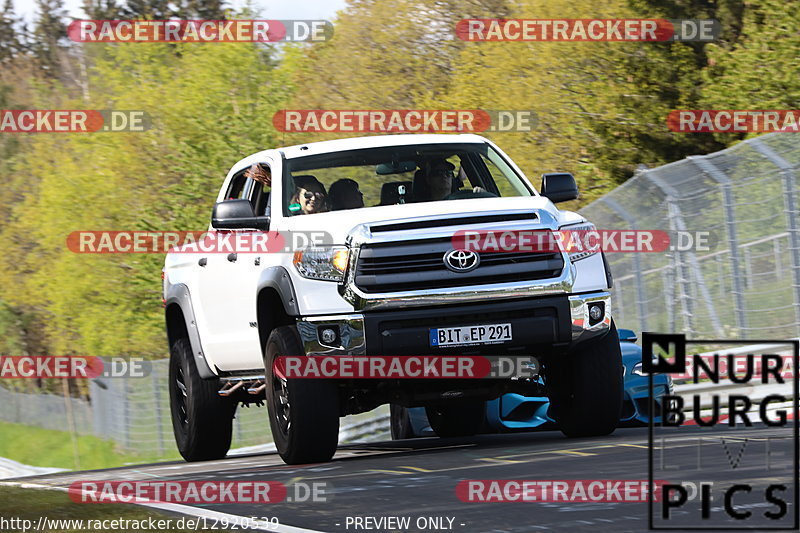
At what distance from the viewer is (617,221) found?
19.1m

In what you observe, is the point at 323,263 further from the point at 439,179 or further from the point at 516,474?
the point at 516,474

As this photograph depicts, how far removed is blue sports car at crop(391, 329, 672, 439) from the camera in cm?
1304

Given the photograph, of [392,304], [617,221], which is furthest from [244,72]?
[392,304]

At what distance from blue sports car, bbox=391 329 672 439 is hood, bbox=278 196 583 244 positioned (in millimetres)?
2306

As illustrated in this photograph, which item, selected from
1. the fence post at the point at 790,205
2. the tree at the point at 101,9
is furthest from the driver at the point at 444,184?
the tree at the point at 101,9

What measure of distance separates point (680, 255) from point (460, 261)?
8745mm

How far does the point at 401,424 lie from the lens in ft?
51.2

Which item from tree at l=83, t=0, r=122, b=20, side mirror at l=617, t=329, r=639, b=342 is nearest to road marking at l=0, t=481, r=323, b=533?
side mirror at l=617, t=329, r=639, b=342

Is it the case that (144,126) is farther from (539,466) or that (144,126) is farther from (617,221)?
(539,466)

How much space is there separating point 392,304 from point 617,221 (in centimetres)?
911

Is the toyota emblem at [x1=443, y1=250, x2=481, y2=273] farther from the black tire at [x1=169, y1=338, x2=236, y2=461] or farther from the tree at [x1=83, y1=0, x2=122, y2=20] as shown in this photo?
the tree at [x1=83, y1=0, x2=122, y2=20]

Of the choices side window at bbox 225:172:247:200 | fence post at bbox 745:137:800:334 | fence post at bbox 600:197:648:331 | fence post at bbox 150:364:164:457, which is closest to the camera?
side window at bbox 225:172:247:200

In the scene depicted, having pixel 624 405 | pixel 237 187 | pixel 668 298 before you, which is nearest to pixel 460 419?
pixel 624 405

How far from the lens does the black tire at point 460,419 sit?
14.5 metres
